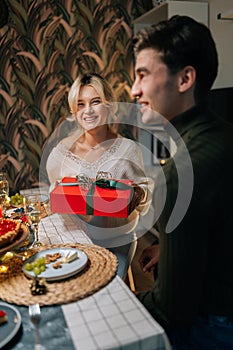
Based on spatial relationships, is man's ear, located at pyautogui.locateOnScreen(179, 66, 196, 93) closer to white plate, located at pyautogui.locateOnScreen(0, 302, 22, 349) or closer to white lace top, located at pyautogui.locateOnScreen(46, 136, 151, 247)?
white plate, located at pyautogui.locateOnScreen(0, 302, 22, 349)

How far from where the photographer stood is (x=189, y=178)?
0.86 metres

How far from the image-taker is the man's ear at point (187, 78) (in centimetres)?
84

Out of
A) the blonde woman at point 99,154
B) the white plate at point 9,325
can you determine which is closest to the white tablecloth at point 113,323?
the white plate at point 9,325

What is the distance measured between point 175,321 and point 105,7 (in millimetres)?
2672

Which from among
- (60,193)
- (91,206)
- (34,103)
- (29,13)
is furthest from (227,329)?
(29,13)

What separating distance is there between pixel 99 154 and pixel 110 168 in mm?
111

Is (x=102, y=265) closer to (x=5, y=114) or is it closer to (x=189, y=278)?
(x=189, y=278)

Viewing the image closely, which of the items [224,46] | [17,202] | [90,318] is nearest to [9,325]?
[90,318]

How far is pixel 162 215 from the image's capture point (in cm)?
92

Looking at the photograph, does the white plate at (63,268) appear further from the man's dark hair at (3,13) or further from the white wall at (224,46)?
the man's dark hair at (3,13)

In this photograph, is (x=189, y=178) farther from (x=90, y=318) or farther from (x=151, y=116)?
(x=90, y=318)

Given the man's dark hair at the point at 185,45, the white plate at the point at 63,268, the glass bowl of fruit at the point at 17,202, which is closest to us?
the man's dark hair at the point at 185,45

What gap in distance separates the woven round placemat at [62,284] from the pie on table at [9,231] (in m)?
0.09

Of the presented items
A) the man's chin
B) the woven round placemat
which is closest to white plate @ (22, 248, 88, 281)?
the woven round placemat
